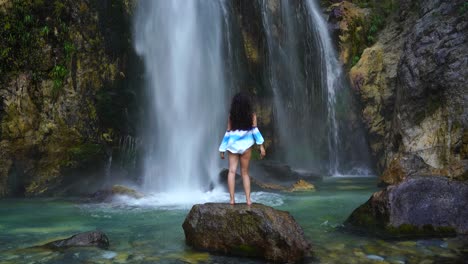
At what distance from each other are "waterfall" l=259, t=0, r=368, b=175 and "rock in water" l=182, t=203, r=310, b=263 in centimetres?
1484

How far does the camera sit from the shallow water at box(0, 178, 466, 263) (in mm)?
5603

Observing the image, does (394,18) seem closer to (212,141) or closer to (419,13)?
(419,13)

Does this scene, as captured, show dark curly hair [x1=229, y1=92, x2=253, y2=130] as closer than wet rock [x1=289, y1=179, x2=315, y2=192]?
Yes

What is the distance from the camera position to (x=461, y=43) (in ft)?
46.3

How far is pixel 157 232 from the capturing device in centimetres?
748

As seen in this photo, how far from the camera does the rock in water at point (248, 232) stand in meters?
5.48

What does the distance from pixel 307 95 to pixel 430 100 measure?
26.1 ft

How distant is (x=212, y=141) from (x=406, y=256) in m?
12.4

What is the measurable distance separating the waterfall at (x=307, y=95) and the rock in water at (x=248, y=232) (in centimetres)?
1484

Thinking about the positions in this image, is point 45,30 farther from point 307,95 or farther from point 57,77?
point 307,95

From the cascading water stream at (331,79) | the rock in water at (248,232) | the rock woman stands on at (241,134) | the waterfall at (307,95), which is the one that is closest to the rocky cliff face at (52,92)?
the waterfall at (307,95)

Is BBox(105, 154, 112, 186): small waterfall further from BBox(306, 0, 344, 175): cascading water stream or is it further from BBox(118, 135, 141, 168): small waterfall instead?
BBox(306, 0, 344, 175): cascading water stream

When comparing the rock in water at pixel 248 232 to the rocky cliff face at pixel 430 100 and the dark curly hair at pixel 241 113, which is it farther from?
the rocky cliff face at pixel 430 100

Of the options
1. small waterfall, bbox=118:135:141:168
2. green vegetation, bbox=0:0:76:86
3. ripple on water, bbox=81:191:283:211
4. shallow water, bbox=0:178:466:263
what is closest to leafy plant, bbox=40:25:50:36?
green vegetation, bbox=0:0:76:86
